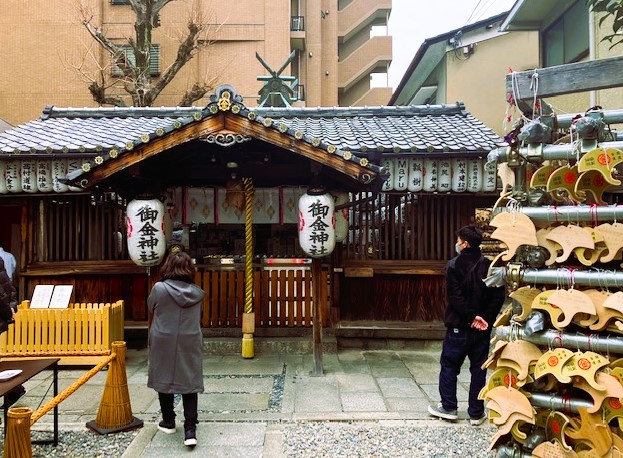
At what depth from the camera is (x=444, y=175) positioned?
346 inches

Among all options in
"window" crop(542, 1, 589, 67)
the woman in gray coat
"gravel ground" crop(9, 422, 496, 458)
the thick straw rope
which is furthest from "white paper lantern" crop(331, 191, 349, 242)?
"window" crop(542, 1, 589, 67)

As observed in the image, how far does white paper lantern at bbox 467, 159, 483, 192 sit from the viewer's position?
8.73 meters

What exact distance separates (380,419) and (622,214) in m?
3.94

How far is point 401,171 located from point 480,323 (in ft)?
13.7

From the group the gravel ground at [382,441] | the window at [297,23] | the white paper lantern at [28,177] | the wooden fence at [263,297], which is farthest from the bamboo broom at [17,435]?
the window at [297,23]

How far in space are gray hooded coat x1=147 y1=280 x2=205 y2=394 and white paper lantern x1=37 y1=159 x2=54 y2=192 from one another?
5426 mm

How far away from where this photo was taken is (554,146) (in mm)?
3648

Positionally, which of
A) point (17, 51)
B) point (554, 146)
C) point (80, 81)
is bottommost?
point (554, 146)

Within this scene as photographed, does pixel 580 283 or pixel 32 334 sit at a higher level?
pixel 580 283

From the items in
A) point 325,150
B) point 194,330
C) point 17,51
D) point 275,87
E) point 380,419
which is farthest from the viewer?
point 17,51

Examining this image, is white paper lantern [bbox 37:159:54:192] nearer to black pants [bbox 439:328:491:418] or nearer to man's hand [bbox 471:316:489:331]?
black pants [bbox 439:328:491:418]

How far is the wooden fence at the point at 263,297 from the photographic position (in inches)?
361

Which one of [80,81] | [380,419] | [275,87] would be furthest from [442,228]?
[80,81]

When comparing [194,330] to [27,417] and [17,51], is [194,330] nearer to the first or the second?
[27,417]
